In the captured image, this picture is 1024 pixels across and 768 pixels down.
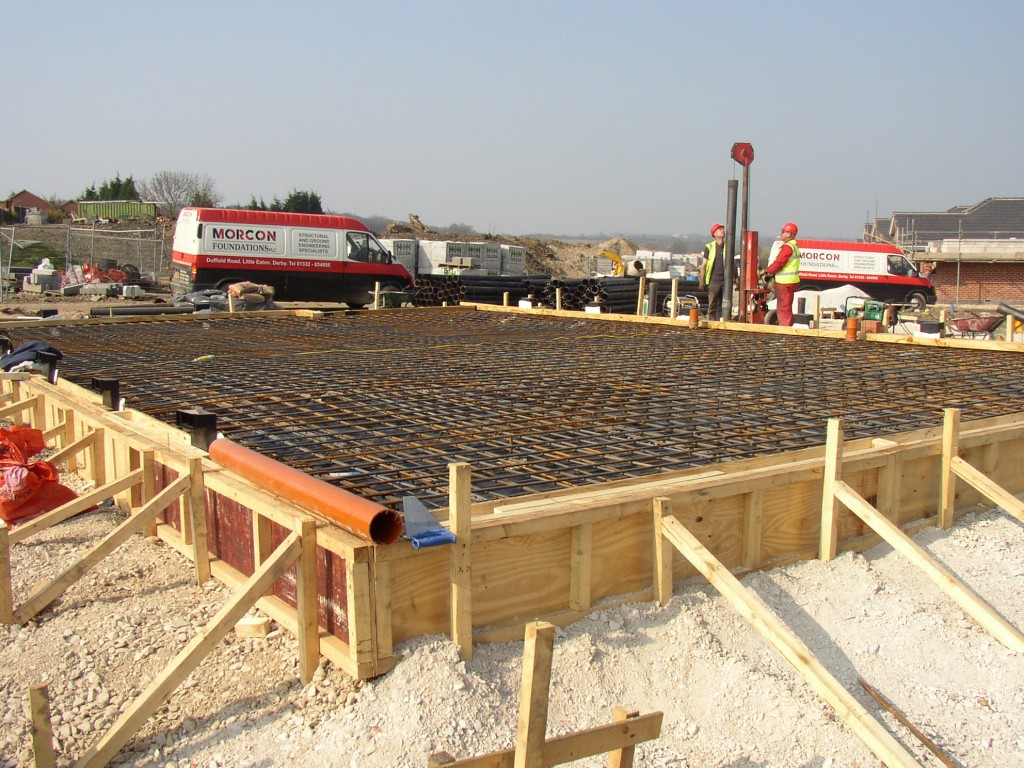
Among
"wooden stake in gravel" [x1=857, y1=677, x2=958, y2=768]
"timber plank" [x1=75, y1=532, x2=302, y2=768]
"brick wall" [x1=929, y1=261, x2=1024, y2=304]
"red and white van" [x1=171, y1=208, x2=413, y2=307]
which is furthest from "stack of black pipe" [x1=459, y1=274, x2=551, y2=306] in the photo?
"brick wall" [x1=929, y1=261, x2=1024, y2=304]

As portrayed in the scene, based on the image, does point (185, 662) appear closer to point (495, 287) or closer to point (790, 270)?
point (790, 270)

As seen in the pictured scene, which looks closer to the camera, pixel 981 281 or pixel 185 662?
pixel 185 662

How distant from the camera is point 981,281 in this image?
3359 centimetres

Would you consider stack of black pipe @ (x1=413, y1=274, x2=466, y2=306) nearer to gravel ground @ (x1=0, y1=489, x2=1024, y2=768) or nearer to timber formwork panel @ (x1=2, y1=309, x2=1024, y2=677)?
timber formwork panel @ (x1=2, y1=309, x2=1024, y2=677)

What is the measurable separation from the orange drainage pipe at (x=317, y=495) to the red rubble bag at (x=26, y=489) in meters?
1.59

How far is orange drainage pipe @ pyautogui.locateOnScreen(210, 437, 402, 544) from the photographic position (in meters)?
3.13

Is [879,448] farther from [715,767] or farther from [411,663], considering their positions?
[411,663]

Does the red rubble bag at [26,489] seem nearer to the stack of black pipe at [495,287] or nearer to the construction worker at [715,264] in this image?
the construction worker at [715,264]

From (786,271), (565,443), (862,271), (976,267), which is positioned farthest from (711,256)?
(976,267)

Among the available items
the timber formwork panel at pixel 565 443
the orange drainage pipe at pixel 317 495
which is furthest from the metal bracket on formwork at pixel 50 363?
the orange drainage pipe at pixel 317 495

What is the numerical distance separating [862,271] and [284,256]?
51.1ft

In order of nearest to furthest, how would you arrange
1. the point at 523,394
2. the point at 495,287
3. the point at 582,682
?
the point at 582,682
the point at 523,394
the point at 495,287

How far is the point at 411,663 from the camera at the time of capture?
3.23m

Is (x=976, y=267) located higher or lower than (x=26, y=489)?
higher
